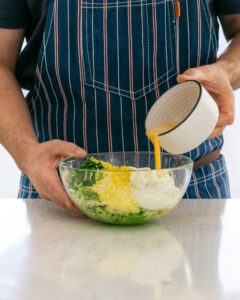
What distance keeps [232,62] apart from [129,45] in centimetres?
27

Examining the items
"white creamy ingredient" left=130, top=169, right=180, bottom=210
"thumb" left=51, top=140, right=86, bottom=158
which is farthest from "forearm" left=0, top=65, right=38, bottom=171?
"white creamy ingredient" left=130, top=169, right=180, bottom=210

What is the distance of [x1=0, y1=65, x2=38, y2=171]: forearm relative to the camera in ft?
5.48

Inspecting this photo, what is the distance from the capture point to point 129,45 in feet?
5.89

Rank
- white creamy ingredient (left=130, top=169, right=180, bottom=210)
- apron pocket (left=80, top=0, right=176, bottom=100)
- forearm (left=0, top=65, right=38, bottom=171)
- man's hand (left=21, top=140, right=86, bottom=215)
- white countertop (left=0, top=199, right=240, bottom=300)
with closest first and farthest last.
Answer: white countertop (left=0, top=199, right=240, bottom=300) → white creamy ingredient (left=130, top=169, right=180, bottom=210) → man's hand (left=21, top=140, right=86, bottom=215) → forearm (left=0, top=65, right=38, bottom=171) → apron pocket (left=80, top=0, right=176, bottom=100)

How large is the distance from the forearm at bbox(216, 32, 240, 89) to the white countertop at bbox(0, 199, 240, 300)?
35cm

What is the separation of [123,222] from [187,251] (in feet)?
0.62

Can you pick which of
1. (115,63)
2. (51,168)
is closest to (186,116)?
(51,168)

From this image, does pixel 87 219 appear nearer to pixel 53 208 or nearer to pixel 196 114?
pixel 53 208

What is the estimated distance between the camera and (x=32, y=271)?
3.75 ft

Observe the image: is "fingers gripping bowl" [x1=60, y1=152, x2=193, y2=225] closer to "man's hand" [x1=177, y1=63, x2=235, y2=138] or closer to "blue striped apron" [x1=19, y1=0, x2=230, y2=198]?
"man's hand" [x1=177, y1=63, x2=235, y2=138]

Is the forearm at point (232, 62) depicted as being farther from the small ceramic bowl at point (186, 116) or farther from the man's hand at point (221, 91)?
Result: the small ceramic bowl at point (186, 116)

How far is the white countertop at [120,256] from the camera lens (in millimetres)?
1058

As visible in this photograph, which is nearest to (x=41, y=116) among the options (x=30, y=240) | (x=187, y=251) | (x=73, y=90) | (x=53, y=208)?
(x=73, y=90)

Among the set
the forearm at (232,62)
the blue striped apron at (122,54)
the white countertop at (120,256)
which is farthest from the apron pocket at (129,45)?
the white countertop at (120,256)
